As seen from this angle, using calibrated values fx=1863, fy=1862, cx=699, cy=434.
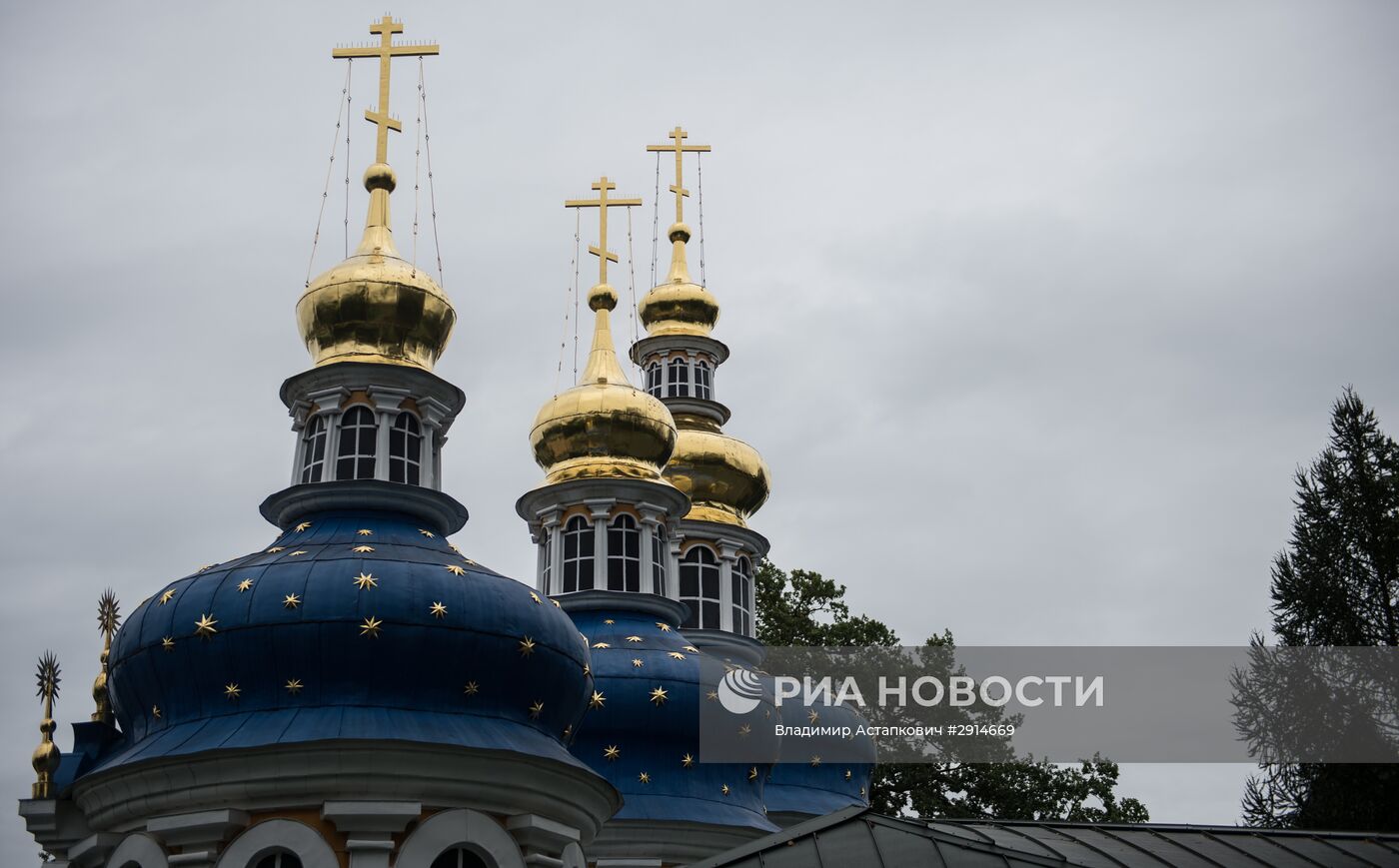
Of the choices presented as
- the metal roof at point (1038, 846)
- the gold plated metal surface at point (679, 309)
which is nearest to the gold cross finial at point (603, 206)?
the gold plated metal surface at point (679, 309)

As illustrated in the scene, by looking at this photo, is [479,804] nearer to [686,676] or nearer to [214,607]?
[214,607]

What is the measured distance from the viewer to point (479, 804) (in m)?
18.7

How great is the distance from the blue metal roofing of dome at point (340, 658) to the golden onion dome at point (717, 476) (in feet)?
41.3

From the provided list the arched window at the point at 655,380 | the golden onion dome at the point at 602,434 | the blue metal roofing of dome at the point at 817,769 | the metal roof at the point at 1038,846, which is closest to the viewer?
the metal roof at the point at 1038,846

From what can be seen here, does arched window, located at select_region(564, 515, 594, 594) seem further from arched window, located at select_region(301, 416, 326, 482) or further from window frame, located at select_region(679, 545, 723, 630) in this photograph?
arched window, located at select_region(301, 416, 326, 482)

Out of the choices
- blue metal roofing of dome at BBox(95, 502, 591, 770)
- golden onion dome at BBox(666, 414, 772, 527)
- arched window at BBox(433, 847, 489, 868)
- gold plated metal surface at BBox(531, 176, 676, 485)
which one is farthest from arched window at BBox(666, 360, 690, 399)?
arched window at BBox(433, 847, 489, 868)

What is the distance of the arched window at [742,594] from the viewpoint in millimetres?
31344

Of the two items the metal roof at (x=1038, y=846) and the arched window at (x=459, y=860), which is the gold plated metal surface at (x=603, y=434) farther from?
the metal roof at (x=1038, y=846)

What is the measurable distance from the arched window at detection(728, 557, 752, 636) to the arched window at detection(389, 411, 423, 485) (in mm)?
9348

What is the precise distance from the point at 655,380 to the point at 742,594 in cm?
535

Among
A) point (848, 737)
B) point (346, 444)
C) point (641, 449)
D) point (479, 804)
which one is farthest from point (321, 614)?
point (848, 737)

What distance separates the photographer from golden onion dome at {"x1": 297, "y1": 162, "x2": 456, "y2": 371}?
23219 mm

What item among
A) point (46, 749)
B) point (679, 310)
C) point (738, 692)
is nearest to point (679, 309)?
point (679, 310)

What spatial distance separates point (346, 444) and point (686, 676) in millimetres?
5504
